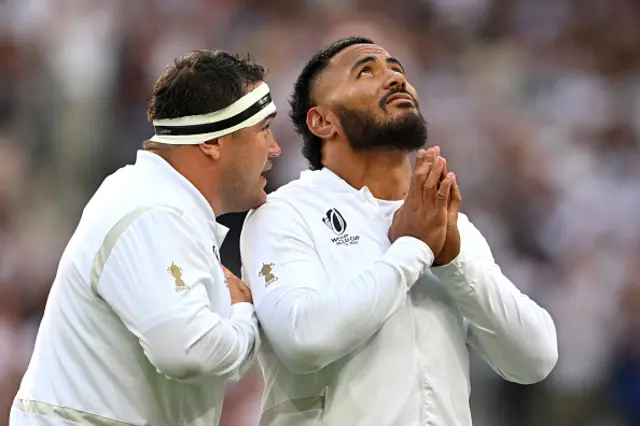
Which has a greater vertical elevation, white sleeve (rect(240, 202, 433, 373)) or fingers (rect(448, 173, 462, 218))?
fingers (rect(448, 173, 462, 218))

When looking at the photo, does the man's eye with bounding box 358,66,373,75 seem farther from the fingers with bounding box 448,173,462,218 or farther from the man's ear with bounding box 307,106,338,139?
the fingers with bounding box 448,173,462,218

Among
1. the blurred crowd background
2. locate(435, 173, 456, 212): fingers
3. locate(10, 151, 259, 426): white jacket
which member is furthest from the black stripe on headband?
the blurred crowd background

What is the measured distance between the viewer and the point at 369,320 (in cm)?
240

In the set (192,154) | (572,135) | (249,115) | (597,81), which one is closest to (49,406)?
(192,154)

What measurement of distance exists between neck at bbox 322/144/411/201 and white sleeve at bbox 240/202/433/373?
37 centimetres

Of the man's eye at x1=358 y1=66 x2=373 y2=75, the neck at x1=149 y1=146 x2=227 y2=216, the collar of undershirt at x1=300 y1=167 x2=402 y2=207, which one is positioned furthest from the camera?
the man's eye at x1=358 y1=66 x2=373 y2=75

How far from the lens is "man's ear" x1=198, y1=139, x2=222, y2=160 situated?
2.56m

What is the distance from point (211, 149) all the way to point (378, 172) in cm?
57

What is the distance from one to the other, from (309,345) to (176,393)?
35 cm

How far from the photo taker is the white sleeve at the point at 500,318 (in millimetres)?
2574

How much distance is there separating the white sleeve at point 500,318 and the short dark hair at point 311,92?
657 millimetres

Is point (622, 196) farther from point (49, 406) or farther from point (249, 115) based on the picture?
point (49, 406)

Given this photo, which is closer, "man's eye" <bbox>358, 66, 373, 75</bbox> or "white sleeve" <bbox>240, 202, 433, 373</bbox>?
"white sleeve" <bbox>240, 202, 433, 373</bbox>

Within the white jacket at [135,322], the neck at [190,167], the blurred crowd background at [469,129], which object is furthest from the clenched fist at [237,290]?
the blurred crowd background at [469,129]
